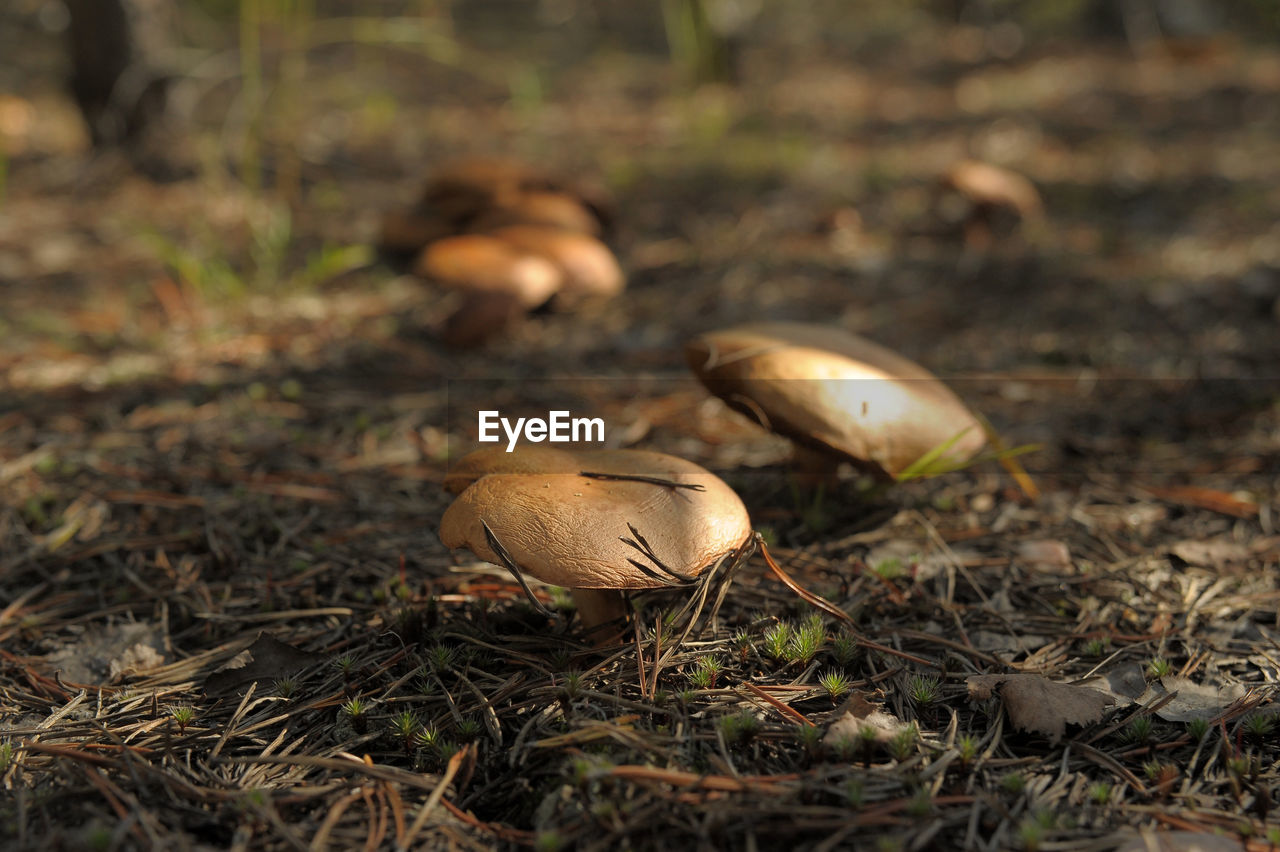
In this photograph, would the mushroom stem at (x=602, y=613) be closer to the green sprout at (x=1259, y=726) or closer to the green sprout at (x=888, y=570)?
the green sprout at (x=888, y=570)

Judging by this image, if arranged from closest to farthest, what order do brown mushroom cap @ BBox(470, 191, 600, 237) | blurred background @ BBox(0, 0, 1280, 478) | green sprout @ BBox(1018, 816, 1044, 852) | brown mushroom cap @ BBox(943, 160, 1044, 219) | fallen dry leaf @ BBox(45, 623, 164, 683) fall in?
green sprout @ BBox(1018, 816, 1044, 852), fallen dry leaf @ BBox(45, 623, 164, 683), blurred background @ BBox(0, 0, 1280, 478), brown mushroom cap @ BBox(470, 191, 600, 237), brown mushroom cap @ BBox(943, 160, 1044, 219)

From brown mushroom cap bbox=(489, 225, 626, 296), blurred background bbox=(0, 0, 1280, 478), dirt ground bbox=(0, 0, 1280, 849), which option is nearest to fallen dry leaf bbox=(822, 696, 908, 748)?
dirt ground bbox=(0, 0, 1280, 849)

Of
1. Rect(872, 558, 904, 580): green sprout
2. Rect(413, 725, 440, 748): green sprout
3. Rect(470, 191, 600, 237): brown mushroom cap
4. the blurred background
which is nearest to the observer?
Rect(413, 725, 440, 748): green sprout

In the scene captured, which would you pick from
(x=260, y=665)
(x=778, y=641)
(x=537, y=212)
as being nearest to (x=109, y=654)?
(x=260, y=665)

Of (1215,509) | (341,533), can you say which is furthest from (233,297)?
(1215,509)

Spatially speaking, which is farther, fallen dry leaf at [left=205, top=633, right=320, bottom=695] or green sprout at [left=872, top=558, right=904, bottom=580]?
green sprout at [left=872, top=558, right=904, bottom=580]

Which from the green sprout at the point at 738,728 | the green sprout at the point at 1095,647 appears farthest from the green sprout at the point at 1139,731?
the green sprout at the point at 738,728

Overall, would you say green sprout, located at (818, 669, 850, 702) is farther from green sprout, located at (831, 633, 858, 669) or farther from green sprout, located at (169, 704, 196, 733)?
green sprout, located at (169, 704, 196, 733)
